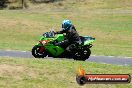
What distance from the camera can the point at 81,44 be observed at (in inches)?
770

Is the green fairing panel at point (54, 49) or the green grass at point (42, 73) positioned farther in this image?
the green fairing panel at point (54, 49)

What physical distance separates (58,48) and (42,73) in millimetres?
6381

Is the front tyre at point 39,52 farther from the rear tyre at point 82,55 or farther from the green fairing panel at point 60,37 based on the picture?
the rear tyre at point 82,55

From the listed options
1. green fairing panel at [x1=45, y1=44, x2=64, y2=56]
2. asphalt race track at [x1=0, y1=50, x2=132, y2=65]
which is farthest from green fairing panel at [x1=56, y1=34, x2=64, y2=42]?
asphalt race track at [x1=0, y1=50, x2=132, y2=65]

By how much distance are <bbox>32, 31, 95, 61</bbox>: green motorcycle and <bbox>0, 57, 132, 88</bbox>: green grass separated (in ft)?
13.5

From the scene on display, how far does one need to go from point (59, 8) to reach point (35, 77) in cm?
5112

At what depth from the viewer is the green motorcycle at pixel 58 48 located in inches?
774

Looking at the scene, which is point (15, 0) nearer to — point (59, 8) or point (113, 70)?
point (59, 8)

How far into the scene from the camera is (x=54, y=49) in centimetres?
2002

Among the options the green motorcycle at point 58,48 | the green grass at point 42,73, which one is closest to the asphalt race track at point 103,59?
the green motorcycle at point 58,48

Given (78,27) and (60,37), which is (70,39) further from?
→ (78,27)

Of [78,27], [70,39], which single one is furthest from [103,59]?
[78,27]

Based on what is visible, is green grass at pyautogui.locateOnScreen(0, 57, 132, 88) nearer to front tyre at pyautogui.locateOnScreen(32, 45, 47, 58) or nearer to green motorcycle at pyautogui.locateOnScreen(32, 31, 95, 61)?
green motorcycle at pyautogui.locateOnScreen(32, 31, 95, 61)

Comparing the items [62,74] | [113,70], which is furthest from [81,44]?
[62,74]
